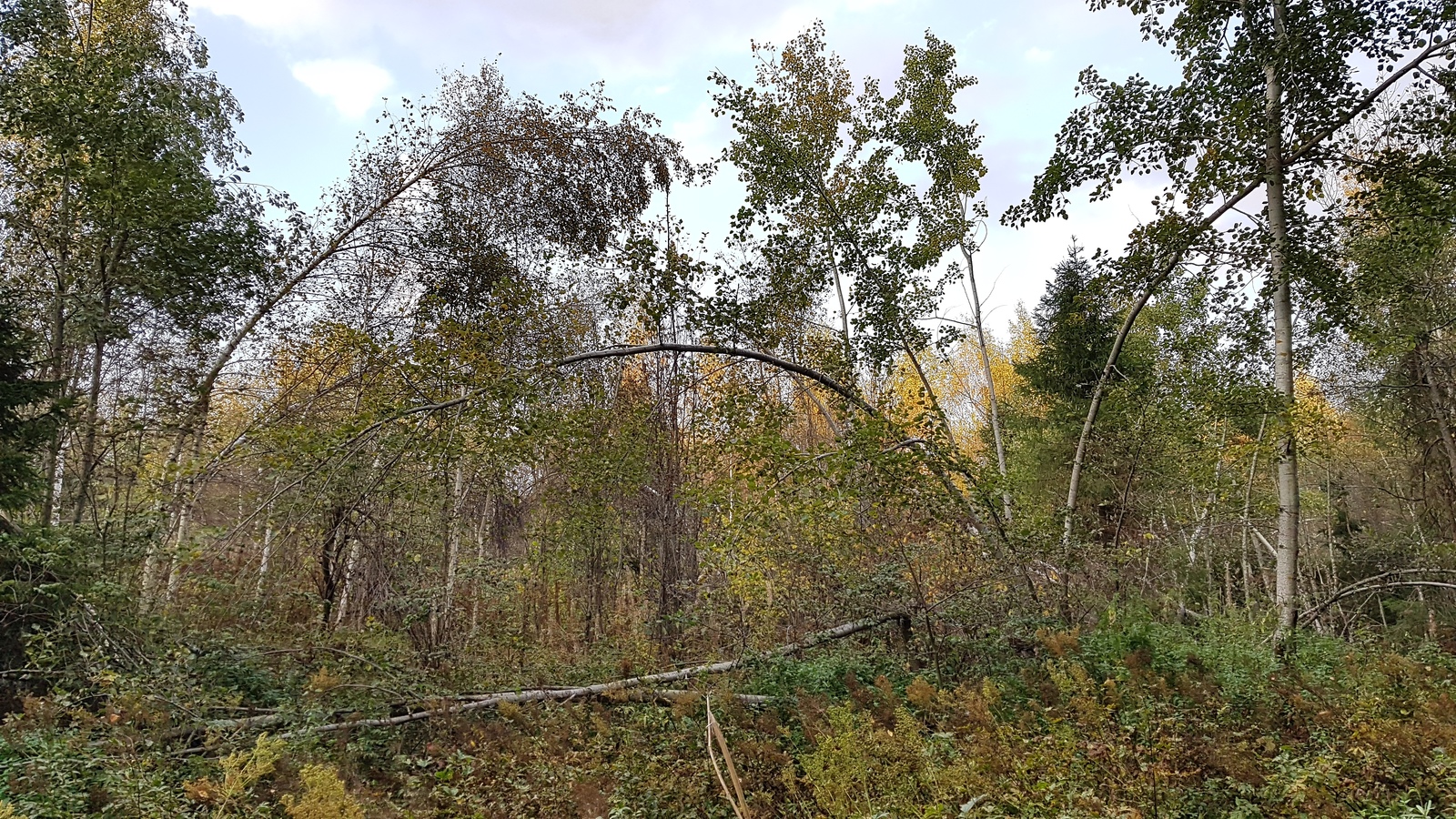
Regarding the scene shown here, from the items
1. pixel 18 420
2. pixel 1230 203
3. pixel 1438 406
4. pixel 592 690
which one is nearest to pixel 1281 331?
pixel 1230 203

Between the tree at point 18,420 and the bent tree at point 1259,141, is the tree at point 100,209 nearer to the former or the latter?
the tree at point 18,420

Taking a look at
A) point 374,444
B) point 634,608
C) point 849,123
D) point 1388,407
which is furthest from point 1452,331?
point 374,444

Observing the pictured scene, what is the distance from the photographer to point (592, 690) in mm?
5438

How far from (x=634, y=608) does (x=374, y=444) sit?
604cm

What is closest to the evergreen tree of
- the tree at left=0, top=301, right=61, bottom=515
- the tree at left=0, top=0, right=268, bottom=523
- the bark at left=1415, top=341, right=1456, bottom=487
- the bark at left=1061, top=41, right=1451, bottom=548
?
the bark at left=1415, top=341, right=1456, bottom=487

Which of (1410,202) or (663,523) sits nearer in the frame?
(1410,202)

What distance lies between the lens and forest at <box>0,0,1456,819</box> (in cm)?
367

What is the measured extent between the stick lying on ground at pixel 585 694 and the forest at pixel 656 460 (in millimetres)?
45

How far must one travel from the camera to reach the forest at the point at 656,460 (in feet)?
12.1

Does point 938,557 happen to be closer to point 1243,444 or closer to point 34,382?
point 1243,444

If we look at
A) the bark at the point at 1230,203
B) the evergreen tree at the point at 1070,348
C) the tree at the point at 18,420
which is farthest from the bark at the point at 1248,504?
the tree at the point at 18,420

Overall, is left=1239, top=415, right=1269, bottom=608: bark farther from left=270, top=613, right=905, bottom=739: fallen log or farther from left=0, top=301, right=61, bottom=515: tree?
left=0, top=301, right=61, bottom=515: tree

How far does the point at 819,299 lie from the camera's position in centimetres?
1246

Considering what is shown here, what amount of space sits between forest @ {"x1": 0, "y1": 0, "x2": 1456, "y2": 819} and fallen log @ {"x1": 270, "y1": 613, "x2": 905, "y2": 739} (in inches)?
1.7
